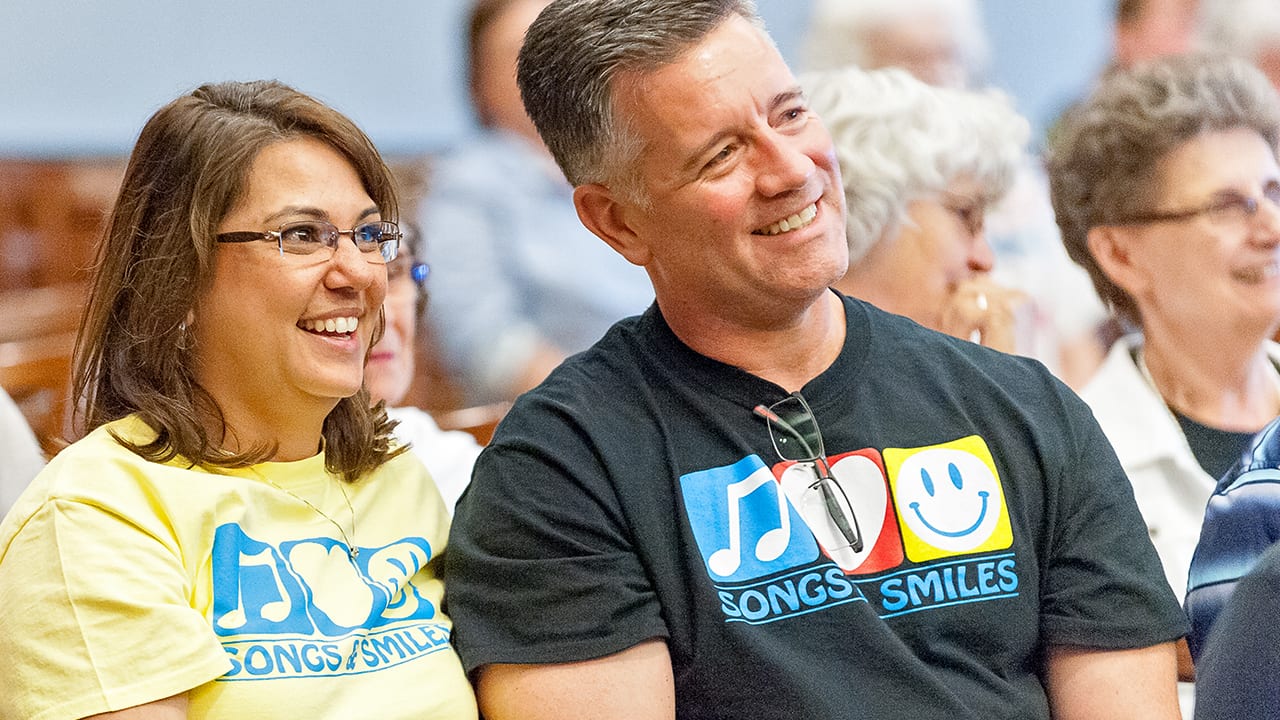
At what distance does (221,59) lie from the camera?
2.78 meters

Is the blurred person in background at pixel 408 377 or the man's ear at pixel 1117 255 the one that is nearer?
the blurred person in background at pixel 408 377

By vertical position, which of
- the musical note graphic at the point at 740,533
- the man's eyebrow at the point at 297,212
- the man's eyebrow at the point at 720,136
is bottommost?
the musical note graphic at the point at 740,533

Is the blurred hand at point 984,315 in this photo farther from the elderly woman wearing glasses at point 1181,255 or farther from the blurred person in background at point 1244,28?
the blurred person in background at point 1244,28

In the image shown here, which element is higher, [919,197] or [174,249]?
[174,249]

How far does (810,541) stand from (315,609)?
53 cm

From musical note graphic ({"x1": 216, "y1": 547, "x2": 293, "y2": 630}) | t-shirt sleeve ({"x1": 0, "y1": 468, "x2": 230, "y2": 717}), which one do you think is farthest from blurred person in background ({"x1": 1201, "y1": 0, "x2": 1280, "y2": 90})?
t-shirt sleeve ({"x1": 0, "y1": 468, "x2": 230, "y2": 717})

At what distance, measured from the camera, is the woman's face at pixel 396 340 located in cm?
213

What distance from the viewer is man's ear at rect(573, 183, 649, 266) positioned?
Result: 1660 millimetres

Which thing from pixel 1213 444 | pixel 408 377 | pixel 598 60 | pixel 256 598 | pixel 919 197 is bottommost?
pixel 1213 444

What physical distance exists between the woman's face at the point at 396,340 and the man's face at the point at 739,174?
2.22 feet

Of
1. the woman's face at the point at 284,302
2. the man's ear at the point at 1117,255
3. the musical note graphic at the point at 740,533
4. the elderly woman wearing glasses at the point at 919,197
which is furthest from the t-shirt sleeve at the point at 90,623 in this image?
the man's ear at the point at 1117,255

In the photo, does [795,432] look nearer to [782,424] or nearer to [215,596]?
[782,424]

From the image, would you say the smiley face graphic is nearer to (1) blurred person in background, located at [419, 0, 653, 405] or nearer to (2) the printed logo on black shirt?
(2) the printed logo on black shirt

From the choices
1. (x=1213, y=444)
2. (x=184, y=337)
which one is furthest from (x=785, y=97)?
(x=1213, y=444)
